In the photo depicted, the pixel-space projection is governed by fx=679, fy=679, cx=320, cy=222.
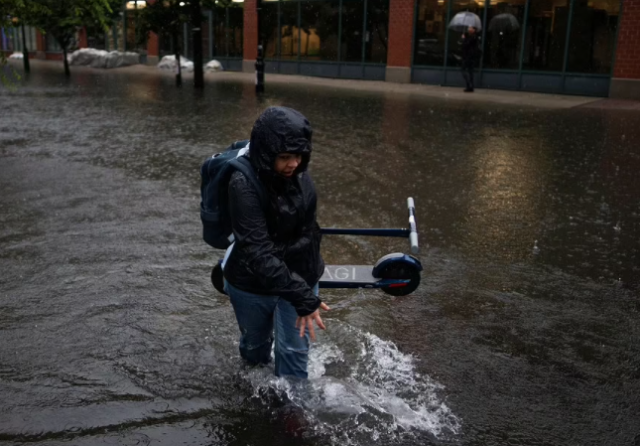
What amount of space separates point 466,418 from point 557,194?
215 inches

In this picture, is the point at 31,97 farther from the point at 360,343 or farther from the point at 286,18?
the point at 360,343

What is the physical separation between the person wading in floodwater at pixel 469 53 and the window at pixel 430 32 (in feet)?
6.88

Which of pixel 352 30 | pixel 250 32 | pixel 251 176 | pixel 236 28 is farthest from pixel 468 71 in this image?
pixel 251 176

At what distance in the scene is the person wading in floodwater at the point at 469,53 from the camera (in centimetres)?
2130

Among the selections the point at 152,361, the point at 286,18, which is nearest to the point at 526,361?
the point at 152,361

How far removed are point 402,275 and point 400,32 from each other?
2225cm

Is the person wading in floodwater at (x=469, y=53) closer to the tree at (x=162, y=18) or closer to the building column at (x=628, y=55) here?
the building column at (x=628, y=55)

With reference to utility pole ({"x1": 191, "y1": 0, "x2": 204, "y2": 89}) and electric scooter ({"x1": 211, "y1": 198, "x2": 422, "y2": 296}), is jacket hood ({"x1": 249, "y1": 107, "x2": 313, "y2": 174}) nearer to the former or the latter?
electric scooter ({"x1": 211, "y1": 198, "x2": 422, "y2": 296})

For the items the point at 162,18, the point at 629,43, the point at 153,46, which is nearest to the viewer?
the point at 629,43

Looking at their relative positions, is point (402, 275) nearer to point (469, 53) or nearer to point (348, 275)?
point (348, 275)

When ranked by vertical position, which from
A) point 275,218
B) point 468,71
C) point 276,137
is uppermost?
point 276,137

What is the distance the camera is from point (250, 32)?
31062 mm

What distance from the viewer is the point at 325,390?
3793mm

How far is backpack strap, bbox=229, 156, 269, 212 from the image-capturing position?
3.14 meters
